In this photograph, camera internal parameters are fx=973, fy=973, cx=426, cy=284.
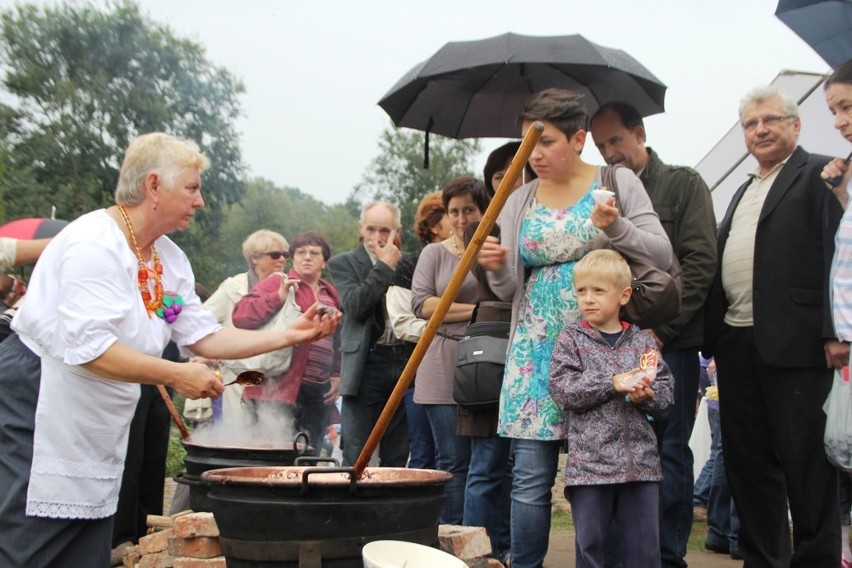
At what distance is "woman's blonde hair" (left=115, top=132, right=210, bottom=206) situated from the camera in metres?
3.43

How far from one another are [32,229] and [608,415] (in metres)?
2.84

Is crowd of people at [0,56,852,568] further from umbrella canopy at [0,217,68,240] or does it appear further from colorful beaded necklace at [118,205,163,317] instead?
umbrella canopy at [0,217,68,240]

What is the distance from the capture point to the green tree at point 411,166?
4841 cm

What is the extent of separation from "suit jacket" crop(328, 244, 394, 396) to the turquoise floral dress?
1.95 m

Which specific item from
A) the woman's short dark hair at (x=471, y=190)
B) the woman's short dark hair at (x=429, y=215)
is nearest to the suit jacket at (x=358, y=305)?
the woman's short dark hair at (x=429, y=215)

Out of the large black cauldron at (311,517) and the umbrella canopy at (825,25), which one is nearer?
the large black cauldron at (311,517)

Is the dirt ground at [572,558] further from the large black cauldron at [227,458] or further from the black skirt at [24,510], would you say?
the black skirt at [24,510]

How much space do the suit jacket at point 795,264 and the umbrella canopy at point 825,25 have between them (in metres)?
0.65

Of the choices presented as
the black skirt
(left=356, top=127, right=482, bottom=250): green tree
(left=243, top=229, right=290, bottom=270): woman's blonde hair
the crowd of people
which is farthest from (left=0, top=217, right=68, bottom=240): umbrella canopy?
(left=356, top=127, right=482, bottom=250): green tree

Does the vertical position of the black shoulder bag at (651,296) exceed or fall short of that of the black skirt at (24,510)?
it exceeds it

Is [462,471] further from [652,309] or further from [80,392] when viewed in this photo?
[80,392]

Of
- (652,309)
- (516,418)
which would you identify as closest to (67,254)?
(516,418)

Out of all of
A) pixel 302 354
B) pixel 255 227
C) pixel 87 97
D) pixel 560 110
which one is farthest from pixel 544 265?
pixel 255 227

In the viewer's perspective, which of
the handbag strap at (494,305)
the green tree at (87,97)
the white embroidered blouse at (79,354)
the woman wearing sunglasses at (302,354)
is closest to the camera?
the white embroidered blouse at (79,354)
